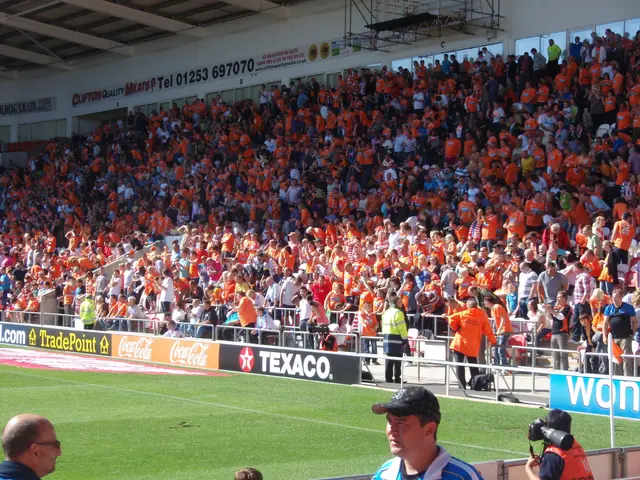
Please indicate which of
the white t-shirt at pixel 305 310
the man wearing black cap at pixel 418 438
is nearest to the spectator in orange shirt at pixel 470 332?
the white t-shirt at pixel 305 310

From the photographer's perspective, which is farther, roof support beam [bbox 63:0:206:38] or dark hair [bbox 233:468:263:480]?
roof support beam [bbox 63:0:206:38]

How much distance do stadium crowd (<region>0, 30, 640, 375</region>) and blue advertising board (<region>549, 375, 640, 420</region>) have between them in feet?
5.98

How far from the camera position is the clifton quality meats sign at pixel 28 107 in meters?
54.7

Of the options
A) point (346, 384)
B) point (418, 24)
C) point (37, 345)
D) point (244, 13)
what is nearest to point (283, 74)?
point (244, 13)

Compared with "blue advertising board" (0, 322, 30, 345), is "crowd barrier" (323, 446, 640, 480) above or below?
below

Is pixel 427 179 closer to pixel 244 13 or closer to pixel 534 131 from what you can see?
pixel 534 131

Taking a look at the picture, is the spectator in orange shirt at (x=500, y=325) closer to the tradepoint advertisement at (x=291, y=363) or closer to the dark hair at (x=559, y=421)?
the tradepoint advertisement at (x=291, y=363)

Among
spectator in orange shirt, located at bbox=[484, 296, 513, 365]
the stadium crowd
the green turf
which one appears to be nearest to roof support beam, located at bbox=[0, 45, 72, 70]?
the stadium crowd

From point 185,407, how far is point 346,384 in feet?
12.9

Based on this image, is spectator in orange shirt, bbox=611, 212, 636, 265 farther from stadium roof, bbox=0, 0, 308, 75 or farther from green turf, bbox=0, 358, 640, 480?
stadium roof, bbox=0, 0, 308, 75

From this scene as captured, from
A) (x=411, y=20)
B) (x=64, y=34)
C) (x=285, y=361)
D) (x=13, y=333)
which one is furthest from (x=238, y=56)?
(x=285, y=361)

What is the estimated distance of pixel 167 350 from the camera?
24469mm

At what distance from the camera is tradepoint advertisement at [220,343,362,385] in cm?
1950

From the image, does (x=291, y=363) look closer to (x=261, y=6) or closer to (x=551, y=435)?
(x=551, y=435)
